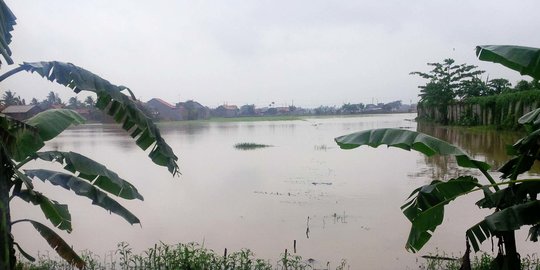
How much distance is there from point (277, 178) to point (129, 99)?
399 inches

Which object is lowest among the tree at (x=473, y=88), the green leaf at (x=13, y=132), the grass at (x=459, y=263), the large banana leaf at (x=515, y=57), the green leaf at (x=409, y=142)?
the grass at (x=459, y=263)

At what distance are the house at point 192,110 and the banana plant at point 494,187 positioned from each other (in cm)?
6696

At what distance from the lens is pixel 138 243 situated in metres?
6.85

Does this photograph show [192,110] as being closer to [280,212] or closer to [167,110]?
[167,110]

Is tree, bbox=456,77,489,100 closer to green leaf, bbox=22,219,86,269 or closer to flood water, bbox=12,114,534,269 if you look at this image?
flood water, bbox=12,114,534,269

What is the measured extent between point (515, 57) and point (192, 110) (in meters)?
68.9

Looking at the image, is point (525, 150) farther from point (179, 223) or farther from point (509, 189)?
point (179, 223)

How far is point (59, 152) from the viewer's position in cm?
344

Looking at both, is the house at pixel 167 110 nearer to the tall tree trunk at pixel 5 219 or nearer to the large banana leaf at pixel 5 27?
the large banana leaf at pixel 5 27

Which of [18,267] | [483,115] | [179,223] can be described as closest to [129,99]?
[18,267]

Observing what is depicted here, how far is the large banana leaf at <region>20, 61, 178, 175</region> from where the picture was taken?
2.95m

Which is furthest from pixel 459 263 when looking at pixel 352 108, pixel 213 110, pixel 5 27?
pixel 352 108

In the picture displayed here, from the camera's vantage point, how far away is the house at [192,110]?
69.3 metres

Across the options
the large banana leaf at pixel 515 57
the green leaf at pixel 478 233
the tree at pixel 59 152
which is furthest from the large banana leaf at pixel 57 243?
the large banana leaf at pixel 515 57
